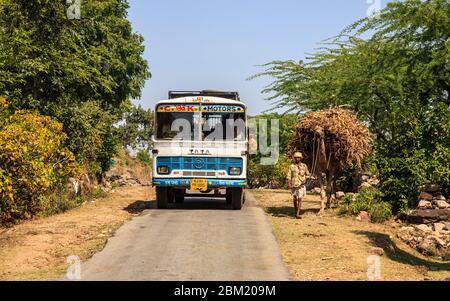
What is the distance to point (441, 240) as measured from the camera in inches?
542

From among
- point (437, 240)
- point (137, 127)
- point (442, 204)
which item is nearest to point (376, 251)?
point (437, 240)

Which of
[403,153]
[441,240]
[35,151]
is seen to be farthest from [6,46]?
[441,240]

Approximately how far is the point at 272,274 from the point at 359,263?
1.89 metres

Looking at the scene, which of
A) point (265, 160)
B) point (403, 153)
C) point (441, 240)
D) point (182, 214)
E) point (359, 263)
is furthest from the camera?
point (265, 160)

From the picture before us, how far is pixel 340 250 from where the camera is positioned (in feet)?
36.0

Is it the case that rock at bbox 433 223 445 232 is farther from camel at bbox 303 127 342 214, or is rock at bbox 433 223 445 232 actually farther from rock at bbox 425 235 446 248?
camel at bbox 303 127 342 214

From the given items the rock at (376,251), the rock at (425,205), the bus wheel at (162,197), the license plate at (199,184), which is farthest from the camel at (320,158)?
the rock at (376,251)

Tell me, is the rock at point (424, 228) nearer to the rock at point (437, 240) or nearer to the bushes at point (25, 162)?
the rock at point (437, 240)

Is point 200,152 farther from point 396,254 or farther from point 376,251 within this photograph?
point 376,251

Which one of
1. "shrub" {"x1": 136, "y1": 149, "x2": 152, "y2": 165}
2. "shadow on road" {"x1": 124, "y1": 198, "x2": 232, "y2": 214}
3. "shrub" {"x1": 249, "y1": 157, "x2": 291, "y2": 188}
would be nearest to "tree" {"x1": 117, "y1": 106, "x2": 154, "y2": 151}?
"shrub" {"x1": 136, "y1": 149, "x2": 152, "y2": 165}

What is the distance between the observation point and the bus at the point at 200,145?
15.6 m

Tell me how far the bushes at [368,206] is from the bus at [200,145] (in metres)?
2.94

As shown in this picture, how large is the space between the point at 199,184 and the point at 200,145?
40.3 inches

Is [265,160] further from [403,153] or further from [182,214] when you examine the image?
[182,214]
